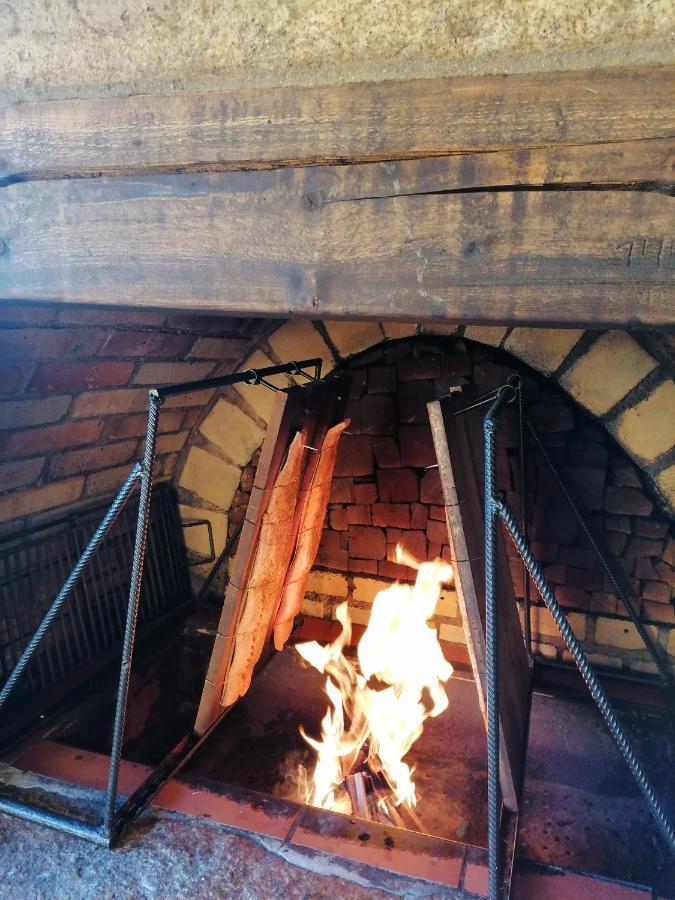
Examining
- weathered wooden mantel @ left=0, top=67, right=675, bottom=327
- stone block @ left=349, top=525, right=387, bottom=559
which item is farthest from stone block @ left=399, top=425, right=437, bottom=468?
weathered wooden mantel @ left=0, top=67, right=675, bottom=327

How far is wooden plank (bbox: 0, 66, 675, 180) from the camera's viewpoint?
1.05m

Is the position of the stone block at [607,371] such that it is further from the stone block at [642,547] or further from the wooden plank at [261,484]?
the wooden plank at [261,484]

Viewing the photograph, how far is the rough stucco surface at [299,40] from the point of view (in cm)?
106

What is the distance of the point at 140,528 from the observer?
1645 mm

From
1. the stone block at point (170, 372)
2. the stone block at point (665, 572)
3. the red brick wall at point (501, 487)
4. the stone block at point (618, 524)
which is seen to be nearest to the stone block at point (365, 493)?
the red brick wall at point (501, 487)

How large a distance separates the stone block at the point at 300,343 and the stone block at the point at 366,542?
776 mm

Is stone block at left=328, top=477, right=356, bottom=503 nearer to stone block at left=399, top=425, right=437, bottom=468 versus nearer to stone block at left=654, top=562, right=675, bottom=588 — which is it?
stone block at left=399, top=425, right=437, bottom=468

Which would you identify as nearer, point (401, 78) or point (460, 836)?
point (401, 78)

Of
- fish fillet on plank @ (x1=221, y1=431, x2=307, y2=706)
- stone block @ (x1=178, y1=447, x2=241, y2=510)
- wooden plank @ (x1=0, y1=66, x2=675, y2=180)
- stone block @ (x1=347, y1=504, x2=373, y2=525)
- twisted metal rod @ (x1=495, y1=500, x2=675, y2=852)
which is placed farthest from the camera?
stone block @ (x1=178, y1=447, x2=241, y2=510)

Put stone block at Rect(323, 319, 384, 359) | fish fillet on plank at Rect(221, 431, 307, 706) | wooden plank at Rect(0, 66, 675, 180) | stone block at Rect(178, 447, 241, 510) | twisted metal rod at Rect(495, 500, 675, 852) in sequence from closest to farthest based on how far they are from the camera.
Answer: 1. wooden plank at Rect(0, 66, 675, 180)
2. twisted metal rod at Rect(495, 500, 675, 852)
3. fish fillet on plank at Rect(221, 431, 307, 706)
4. stone block at Rect(323, 319, 384, 359)
5. stone block at Rect(178, 447, 241, 510)

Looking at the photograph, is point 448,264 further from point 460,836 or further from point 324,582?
point 324,582

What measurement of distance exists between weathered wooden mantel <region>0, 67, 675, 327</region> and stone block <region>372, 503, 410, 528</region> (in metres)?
1.58

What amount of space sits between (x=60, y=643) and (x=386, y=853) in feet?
5.13

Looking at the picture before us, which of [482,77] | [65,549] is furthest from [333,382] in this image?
[65,549]
